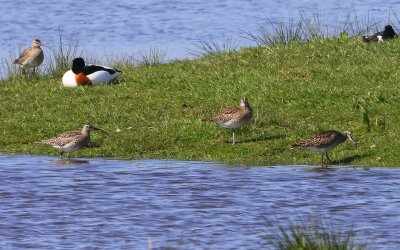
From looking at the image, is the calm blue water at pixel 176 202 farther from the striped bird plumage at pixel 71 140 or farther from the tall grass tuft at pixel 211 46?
the tall grass tuft at pixel 211 46

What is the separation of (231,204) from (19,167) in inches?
148

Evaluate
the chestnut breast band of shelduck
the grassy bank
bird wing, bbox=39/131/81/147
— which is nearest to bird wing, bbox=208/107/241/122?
the grassy bank

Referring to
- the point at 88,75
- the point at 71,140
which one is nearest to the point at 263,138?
the point at 71,140

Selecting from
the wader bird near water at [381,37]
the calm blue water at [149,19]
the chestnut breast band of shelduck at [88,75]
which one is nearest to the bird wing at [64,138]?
the chestnut breast band of shelduck at [88,75]

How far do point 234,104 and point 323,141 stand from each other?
3.72m

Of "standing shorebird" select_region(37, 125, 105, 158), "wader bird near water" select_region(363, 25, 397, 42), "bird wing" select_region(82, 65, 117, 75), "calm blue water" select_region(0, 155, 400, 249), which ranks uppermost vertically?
"wader bird near water" select_region(363, 25, 397, 42)

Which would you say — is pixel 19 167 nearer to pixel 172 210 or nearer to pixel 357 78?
pixel 172 210

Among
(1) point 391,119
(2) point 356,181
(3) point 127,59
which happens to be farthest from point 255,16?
(2) point 356,181

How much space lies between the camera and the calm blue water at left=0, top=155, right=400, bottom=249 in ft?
40.2

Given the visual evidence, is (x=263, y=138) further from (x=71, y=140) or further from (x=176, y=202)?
(x=176, y=202)

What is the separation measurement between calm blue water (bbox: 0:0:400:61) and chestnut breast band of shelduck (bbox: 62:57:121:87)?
5636 mm

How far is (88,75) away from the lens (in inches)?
821

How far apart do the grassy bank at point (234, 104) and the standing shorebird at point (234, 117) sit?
314 millimetres

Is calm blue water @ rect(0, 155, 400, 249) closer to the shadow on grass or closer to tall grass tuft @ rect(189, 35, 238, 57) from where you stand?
the shadow on grass
